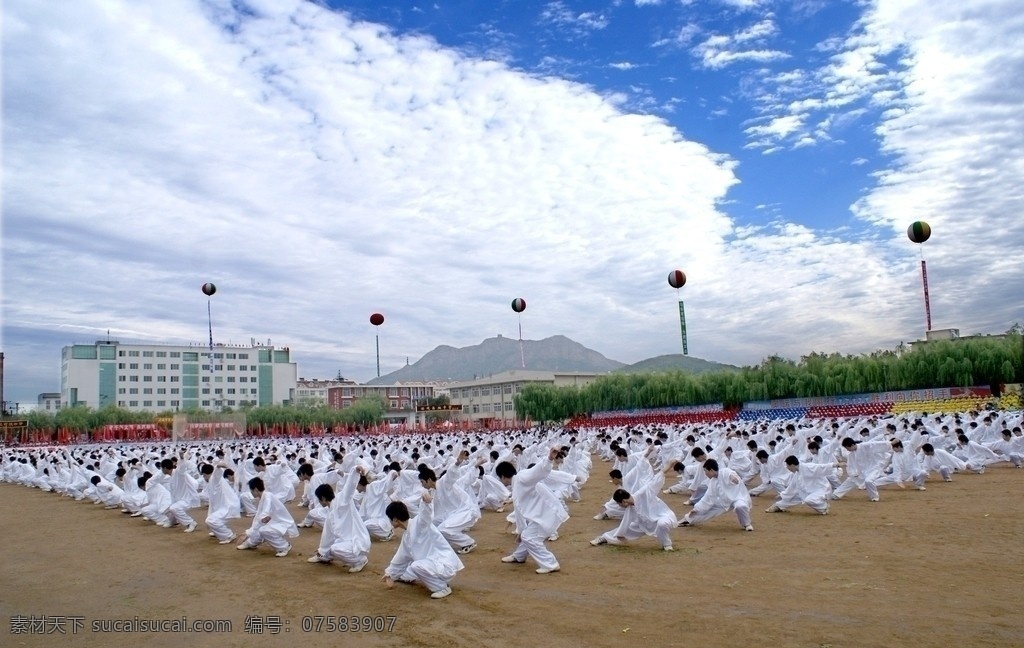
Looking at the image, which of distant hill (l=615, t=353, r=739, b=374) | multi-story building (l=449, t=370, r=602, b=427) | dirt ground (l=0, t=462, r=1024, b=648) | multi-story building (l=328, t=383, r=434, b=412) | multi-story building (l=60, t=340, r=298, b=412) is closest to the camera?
dirt ground (l=0, t=462, r=1024, b=648)

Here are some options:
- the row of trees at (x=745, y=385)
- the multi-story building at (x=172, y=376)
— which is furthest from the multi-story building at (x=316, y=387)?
the row of trees at (x=745, y=385)

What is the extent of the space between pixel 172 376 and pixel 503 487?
7552cm

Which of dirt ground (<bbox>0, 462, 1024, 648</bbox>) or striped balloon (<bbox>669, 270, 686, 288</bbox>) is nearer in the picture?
dirt ground (<bbox>0, 462, 1024, 648</bbox>)

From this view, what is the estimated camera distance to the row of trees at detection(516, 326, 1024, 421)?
1191 inches

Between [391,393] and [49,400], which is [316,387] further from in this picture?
[49,400]

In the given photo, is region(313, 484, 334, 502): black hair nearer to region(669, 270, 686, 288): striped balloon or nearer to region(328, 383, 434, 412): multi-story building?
region(669, 270, 686, 288): striped balloon

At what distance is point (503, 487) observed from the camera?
1190 cm

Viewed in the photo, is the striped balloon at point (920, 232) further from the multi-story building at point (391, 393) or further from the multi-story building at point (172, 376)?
the multi-story building at point (391, 393)

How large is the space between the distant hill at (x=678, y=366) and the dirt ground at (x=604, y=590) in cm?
3415

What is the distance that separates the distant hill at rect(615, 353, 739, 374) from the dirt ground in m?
34.2

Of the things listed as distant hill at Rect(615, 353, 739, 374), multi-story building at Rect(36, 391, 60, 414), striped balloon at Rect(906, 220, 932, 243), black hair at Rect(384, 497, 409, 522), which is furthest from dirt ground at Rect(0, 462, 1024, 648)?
multi-story building at Rect(36, 391, 60, 414)

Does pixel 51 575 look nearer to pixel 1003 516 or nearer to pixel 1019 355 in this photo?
pixel 1003 516

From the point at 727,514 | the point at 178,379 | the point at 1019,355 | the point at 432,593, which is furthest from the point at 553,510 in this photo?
the point at 178,379

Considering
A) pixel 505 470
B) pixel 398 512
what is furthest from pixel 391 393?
pixel 398 512
